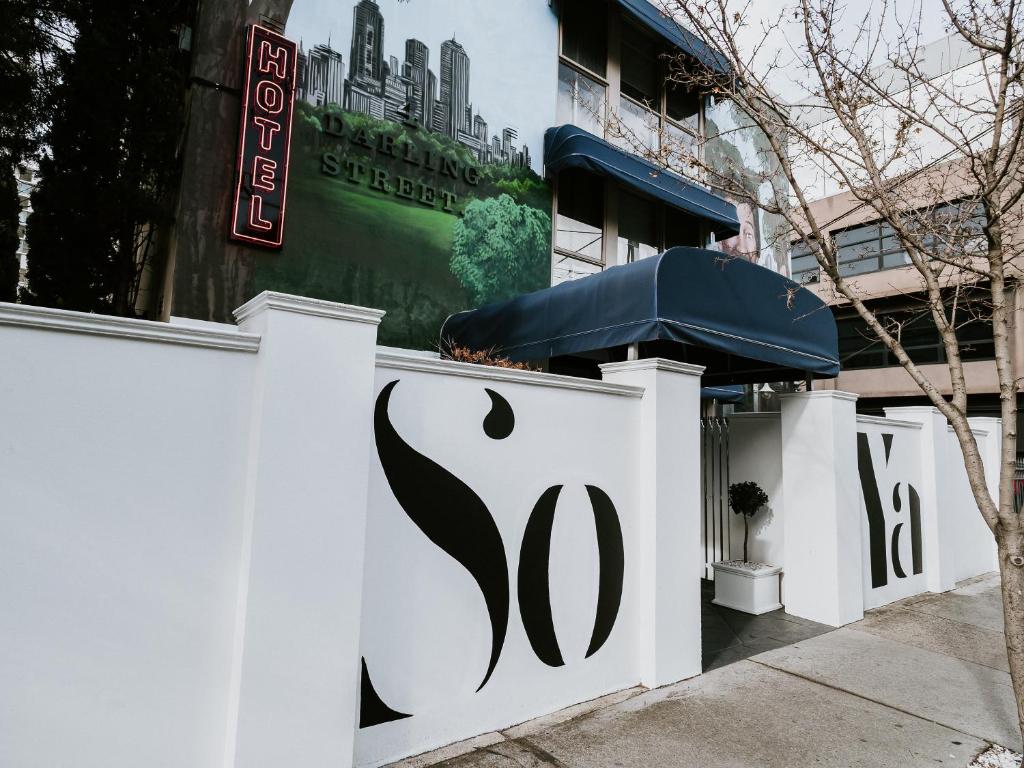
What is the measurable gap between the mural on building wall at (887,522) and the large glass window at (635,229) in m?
4.48

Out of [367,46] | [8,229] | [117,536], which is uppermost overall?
[367,46]

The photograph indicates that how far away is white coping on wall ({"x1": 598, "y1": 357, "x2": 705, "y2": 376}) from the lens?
16.2ft

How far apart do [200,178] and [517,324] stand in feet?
11.9

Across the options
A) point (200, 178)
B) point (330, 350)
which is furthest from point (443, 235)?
point (330, 350)

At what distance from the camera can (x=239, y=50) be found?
6.41 m

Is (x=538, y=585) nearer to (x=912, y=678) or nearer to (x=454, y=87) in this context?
(x=912, y=678)

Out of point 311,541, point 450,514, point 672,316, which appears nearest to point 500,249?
point 672,316

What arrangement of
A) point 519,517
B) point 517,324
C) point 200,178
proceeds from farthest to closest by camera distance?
1. point 517,324
2. point 200,178
3. point 519,517

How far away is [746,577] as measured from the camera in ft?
22.9

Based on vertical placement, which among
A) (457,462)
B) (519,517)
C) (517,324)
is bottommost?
(519,517)

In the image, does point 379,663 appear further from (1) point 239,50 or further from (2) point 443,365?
(1) point 239,50

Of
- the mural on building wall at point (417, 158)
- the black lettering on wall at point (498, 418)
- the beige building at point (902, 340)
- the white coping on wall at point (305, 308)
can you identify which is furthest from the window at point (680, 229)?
the beige building at point (902, 340)

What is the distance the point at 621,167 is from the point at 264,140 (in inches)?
193

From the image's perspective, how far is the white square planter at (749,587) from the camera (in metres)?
6.96
